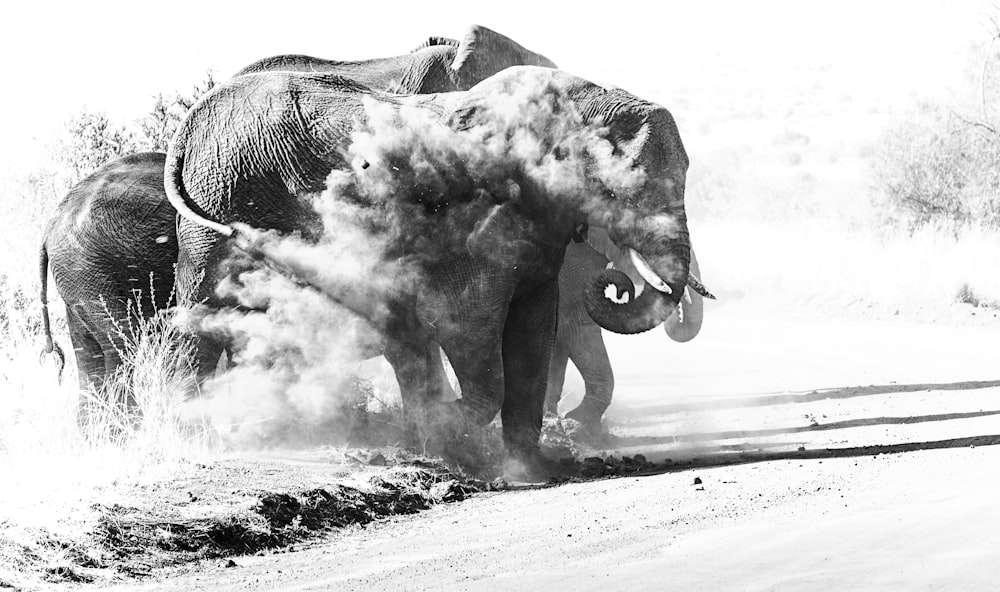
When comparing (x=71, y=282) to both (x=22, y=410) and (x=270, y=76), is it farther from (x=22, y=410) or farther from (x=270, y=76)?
(x=270, y=76)

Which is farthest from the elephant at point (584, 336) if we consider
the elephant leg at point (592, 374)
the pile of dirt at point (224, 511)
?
the pile of dirt at point (224, 511)

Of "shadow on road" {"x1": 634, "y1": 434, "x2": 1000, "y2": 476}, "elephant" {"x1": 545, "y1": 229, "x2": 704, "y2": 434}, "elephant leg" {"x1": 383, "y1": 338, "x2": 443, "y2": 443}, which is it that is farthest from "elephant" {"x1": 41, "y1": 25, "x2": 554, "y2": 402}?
"shadow on road" {"x1": 634, "y1": 434, "x2": 1000, "y2": 476}

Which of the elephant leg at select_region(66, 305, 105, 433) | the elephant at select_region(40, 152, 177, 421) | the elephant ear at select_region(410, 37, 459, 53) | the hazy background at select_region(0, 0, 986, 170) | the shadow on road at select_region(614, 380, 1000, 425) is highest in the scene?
the hazy background at select_region(0, 0, 986, 170)

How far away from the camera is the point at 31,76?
59656 millimetres

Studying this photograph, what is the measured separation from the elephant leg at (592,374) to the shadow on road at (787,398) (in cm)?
98

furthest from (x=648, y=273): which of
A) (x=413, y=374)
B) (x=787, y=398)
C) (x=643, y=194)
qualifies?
(x=787, y=398)

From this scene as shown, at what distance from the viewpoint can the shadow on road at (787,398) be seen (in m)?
14.0

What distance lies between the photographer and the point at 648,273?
991 centimetres

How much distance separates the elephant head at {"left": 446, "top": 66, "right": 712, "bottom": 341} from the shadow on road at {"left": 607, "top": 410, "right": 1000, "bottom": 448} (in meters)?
2.28

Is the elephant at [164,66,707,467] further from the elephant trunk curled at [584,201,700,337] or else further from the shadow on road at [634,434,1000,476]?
the shadow on road at [634,434,1000,476]

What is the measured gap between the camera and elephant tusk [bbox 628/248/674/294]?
9.74m

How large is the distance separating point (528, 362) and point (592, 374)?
7.78 feet

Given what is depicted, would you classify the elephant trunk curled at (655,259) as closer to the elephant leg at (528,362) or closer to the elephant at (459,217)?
the elephant at (459,217)

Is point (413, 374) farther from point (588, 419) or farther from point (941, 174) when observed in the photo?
point (941, 174)
